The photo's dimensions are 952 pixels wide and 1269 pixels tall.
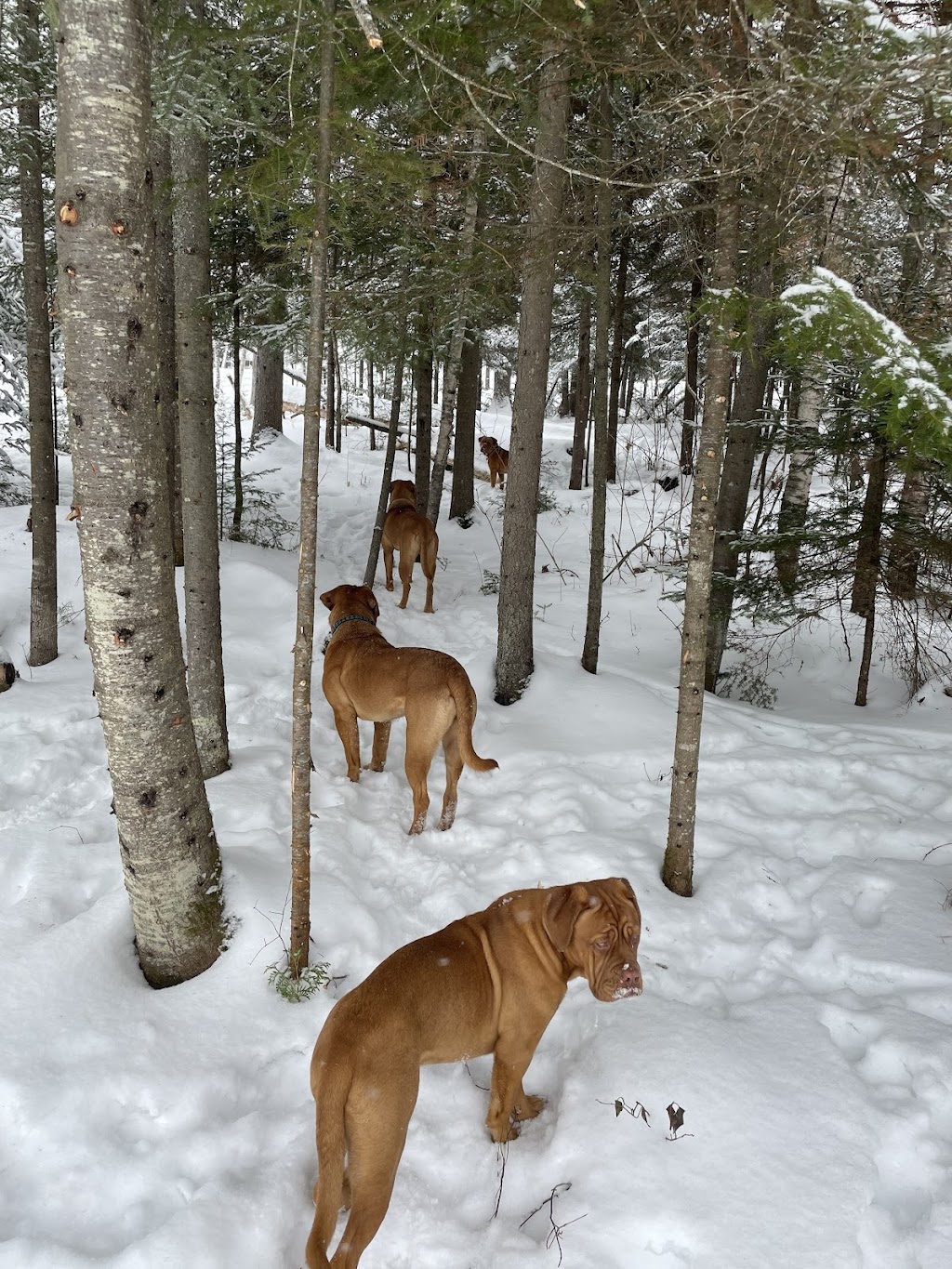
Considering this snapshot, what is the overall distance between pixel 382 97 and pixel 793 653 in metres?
7.78

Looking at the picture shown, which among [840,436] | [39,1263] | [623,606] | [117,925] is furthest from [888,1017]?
[623,606]

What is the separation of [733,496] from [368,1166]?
23.2 ft

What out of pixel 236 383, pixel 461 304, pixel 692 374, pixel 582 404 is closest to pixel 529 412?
pixel 461 304

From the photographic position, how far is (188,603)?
17.1 feet

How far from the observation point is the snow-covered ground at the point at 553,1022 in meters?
2.53

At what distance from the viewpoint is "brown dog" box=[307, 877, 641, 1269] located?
7.70ft

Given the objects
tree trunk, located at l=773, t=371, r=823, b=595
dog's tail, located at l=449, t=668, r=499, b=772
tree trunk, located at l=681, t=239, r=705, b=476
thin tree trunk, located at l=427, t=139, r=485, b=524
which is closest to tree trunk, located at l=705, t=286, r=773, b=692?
tree trunk, located at l=773, t=371, r=823, b=595

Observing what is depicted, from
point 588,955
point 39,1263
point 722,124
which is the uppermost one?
point 722,124

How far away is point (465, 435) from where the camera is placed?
567 inches

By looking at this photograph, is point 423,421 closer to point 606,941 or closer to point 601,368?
point 601,368

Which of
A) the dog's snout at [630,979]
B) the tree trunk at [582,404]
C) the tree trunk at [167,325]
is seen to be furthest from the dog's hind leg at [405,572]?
the dog's snout at [630,979]

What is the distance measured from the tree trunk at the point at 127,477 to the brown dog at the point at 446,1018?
1.34 meters

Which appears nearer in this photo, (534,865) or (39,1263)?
(39,1263)

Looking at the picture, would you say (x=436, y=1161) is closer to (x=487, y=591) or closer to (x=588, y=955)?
(x=588, y=955)
